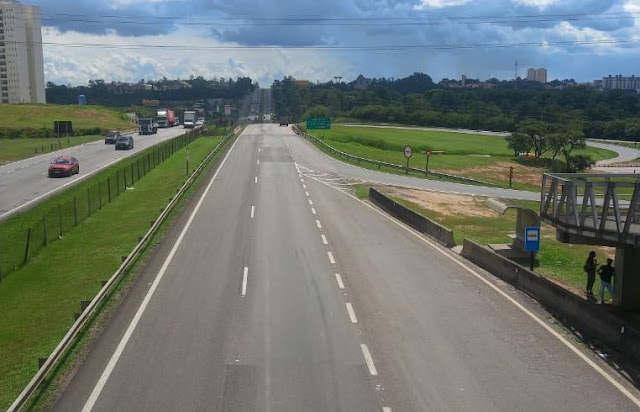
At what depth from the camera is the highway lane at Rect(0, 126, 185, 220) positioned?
135 ft

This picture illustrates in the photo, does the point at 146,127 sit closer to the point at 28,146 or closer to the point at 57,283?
the point at 28,146

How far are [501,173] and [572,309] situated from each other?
175 feet

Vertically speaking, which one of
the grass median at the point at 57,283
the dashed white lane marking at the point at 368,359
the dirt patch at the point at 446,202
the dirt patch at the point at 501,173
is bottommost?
the dirt patch at the point at 501,173

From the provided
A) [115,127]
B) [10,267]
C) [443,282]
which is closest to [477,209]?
[443,282]

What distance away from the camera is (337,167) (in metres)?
58.7

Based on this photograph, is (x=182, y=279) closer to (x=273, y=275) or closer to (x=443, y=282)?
(x=273, y=275)

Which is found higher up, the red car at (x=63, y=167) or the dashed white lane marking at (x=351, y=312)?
the red car at (x=63, y=167)

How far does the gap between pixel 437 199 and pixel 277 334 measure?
2940cm

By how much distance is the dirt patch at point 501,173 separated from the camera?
65.8 meters

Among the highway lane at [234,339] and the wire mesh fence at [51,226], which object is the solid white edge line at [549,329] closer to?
the highway lane at [234,339]

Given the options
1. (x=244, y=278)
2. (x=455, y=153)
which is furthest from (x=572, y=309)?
(x=455, y=153)

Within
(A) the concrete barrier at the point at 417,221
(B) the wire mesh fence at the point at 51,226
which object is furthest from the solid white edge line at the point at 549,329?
(B) the wire mesh fence at the point at 51,226

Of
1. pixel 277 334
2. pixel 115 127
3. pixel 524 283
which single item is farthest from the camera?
pixel 115 127

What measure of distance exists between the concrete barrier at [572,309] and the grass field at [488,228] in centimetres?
176
